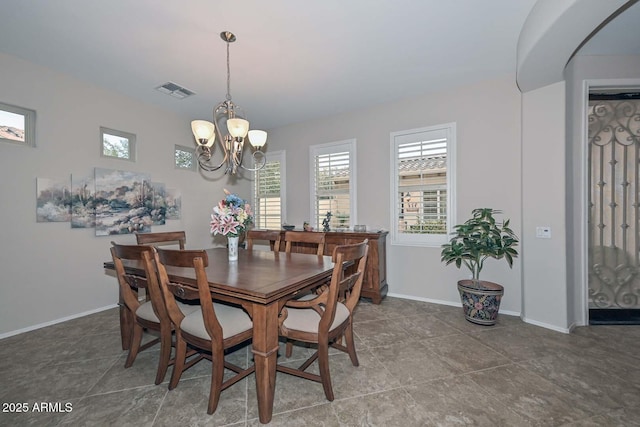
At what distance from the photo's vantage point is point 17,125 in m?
2.92

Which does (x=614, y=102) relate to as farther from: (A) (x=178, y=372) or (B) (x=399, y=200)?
(A) (x=178, y=372)

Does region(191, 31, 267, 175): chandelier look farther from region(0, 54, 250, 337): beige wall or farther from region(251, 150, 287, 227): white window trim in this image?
region(251, 150, 287, 227): white window trim

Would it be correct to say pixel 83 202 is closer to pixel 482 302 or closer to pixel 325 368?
pixel 325 368

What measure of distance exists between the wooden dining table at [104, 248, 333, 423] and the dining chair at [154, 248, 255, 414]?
9 centimetres

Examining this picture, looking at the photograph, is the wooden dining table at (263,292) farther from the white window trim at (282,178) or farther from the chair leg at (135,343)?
the white window trim at (282,178)

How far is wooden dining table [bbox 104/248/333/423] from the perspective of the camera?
157 cm

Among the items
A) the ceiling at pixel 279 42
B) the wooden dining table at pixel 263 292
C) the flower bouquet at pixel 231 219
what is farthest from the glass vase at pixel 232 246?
the ceiling at pixel 279 42

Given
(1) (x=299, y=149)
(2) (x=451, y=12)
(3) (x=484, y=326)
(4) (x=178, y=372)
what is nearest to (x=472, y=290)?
(3) (x=484, y=326)

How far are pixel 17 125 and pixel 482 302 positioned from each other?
215 inches

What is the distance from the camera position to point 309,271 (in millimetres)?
2018

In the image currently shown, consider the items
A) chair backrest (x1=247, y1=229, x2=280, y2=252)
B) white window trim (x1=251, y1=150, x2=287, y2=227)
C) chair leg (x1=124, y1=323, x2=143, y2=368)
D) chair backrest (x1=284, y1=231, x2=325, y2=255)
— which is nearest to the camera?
chair leg (x1=124, y1=323, x2=143, y2=368)

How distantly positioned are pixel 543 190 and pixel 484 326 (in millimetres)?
1650

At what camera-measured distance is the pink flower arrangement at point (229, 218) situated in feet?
7.89

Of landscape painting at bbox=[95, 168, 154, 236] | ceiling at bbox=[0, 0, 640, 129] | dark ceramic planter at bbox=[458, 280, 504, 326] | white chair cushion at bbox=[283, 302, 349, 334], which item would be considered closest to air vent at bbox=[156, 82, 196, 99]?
ceiling at bbox=[0, 0, 640, 129]
